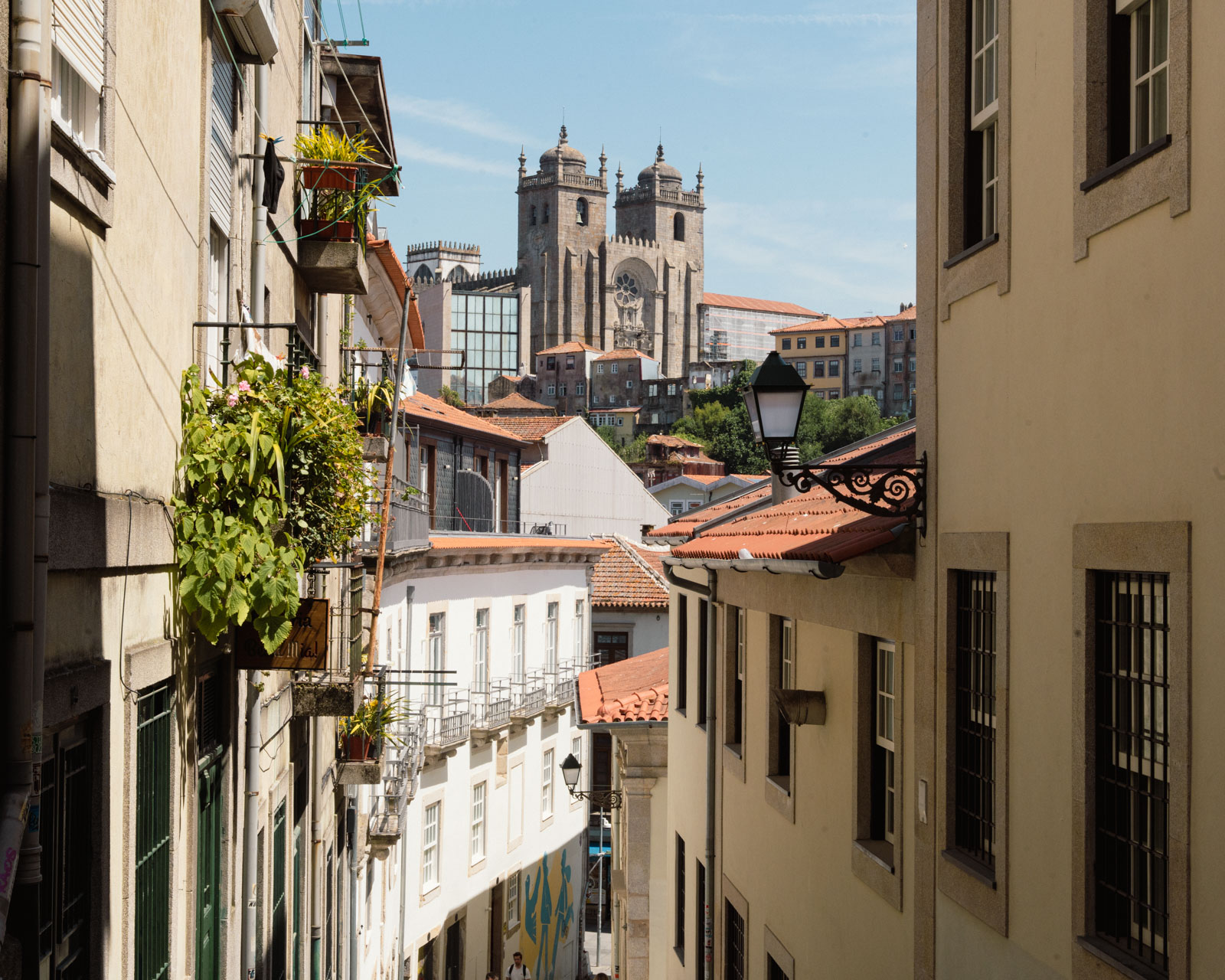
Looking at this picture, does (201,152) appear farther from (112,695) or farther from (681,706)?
(681,706)

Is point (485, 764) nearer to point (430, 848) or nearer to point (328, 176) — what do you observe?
point (430, 848)

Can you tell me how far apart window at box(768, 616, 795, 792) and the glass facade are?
140 metres

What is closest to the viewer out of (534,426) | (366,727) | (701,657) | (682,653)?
(701,657)

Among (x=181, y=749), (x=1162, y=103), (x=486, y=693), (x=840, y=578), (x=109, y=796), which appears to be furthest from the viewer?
(x=486, y=693)

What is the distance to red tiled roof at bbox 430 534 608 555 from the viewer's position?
23.8m

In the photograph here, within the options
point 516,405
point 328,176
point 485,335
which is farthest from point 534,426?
point 485,335

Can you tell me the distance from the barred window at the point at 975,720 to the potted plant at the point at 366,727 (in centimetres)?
924

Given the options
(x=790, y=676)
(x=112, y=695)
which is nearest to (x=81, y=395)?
(x=112, y=695)

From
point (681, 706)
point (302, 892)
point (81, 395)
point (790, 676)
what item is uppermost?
point (81, 395)

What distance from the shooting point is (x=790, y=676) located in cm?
1135

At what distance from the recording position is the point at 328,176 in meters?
11.3

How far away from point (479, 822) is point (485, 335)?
129 metres

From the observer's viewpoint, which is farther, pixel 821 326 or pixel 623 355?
pixel 623 355

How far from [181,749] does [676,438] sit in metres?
106
